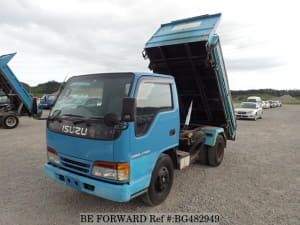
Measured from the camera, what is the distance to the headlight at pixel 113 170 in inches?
102

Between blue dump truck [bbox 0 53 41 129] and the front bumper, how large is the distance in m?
8.81

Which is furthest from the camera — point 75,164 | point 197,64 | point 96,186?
point 197,64

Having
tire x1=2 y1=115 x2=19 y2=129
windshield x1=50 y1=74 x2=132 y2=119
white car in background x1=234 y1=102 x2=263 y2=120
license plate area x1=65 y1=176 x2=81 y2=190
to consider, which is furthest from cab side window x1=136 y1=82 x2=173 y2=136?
white car in background x1=234 y1=102 x2=263 y2=120

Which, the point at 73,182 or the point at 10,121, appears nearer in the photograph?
the point at 73,182

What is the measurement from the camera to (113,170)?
2.61m

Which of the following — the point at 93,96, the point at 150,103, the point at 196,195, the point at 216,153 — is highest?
the point at 93,96

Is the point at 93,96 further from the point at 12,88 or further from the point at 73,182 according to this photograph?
the point at 12,88

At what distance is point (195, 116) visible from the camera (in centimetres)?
588

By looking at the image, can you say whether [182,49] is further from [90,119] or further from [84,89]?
[90,119]

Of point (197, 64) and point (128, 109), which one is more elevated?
point (197, 64)

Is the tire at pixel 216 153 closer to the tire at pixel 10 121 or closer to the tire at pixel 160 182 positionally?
the tire at pixel 160 182

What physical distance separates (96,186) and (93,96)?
132cm

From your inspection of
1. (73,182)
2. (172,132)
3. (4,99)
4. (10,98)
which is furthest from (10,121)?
(172,132)

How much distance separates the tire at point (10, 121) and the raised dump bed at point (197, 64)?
9.41 m
